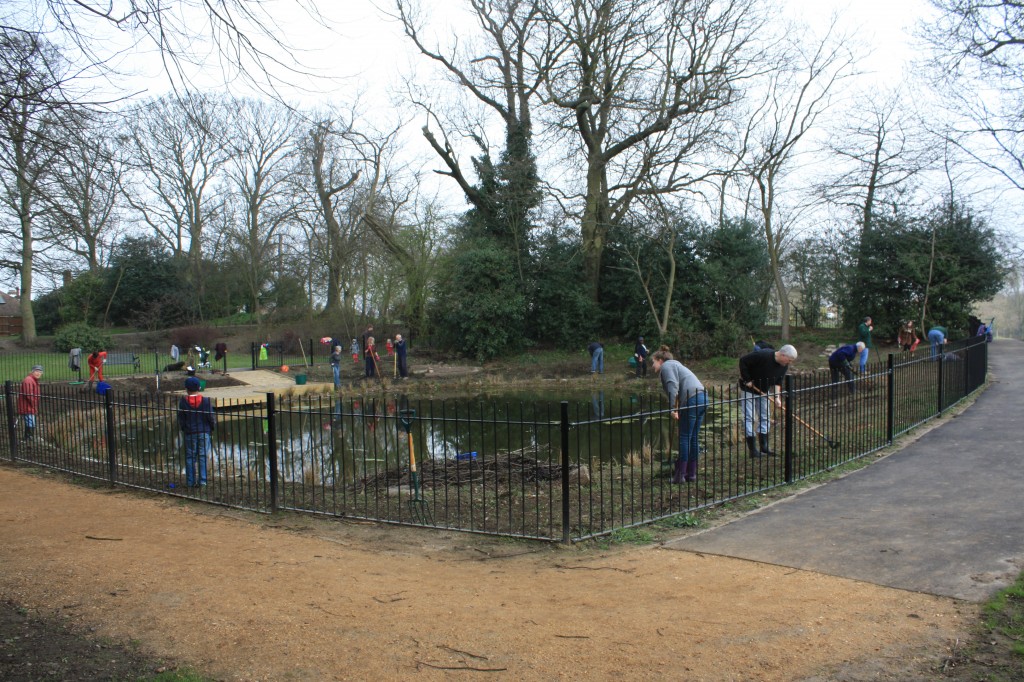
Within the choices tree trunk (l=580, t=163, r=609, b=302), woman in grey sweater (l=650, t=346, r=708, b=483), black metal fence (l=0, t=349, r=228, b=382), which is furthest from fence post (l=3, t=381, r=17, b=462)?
tree trunk (l=580, t=163, r=609, b=302)

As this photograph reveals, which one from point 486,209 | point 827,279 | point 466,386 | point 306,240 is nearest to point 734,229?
point 827,279

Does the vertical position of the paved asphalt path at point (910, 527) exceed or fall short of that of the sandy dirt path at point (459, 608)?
it exceeds it

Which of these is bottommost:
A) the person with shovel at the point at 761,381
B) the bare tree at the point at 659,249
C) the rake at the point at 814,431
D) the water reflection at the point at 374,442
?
the water reflection at the point at 374,442

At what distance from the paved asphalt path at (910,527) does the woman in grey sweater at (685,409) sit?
1.24 meters

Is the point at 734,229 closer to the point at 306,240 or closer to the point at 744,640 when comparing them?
the point at 306,240

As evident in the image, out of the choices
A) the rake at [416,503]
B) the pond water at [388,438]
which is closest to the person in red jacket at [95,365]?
the pond water at [388,438]

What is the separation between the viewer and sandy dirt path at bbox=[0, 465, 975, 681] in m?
4.06

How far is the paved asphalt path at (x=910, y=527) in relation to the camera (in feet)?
16.8

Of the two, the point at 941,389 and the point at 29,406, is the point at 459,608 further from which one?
the point at 29,406

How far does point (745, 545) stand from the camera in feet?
19.6

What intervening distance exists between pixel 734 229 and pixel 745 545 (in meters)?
27.9

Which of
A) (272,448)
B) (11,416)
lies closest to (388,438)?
(11,416)

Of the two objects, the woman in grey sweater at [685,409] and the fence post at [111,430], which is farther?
the fence post at [111,430]

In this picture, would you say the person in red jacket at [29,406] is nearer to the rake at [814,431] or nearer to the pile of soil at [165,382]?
the pile of soil at [165,382]
